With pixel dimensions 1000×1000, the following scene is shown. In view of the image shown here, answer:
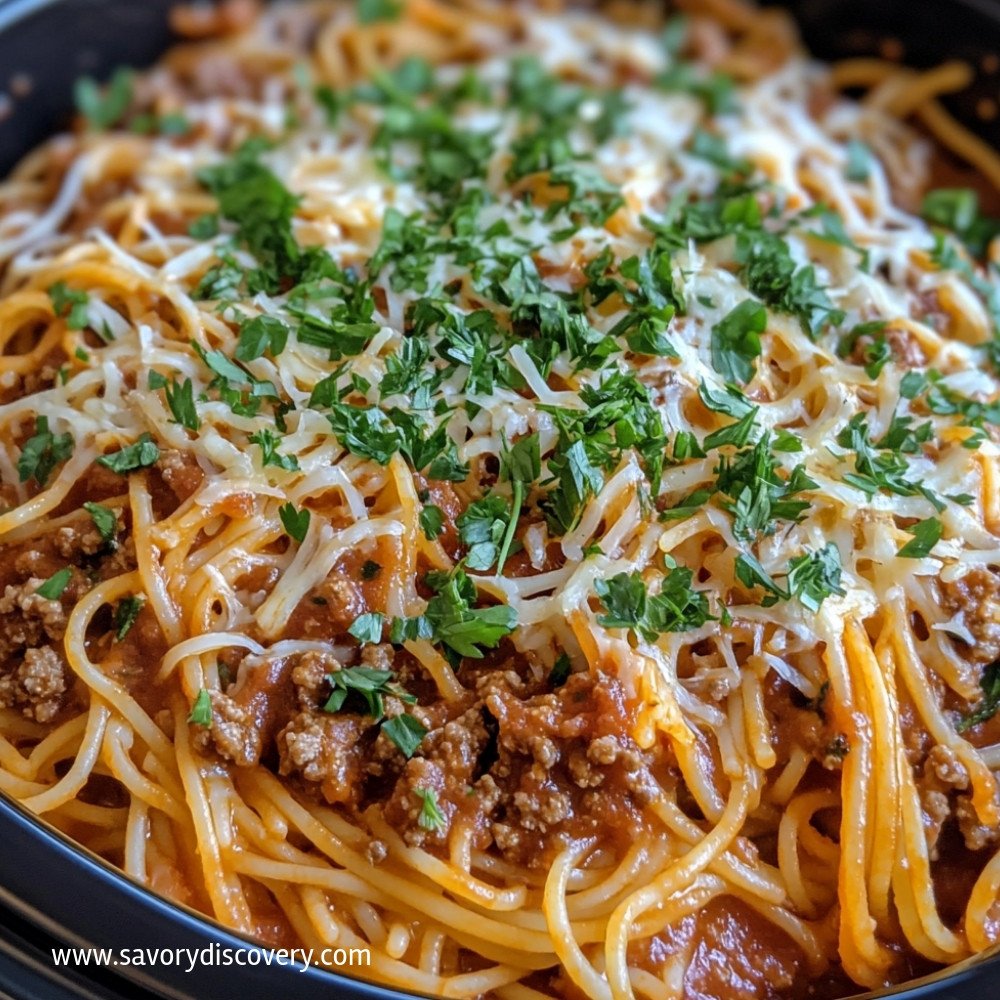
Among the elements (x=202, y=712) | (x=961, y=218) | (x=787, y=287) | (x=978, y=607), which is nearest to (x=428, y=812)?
(x=202, y=712)

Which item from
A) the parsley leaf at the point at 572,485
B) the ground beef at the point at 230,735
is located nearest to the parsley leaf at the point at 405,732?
the ground beef at the point at 230,735

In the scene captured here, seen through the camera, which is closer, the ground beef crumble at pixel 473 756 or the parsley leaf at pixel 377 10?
the ground beef crumble at pixel 473 756

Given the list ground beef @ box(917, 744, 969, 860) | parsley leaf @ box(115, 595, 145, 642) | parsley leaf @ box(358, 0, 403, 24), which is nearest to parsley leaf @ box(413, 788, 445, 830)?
parsley leaf @ box(115, 595, 145, 642)

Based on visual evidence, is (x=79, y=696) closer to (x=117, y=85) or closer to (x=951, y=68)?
(x=117, y=85)

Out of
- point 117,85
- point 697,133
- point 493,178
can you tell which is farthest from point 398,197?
point 117,85

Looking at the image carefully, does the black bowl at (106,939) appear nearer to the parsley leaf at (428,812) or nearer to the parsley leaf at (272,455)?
the parsley leaf at (428,812)

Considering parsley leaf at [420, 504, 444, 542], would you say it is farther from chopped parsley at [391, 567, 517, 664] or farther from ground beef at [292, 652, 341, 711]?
ground beef at [292, 652, 341, 711]

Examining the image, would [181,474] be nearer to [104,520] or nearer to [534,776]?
[104,520]

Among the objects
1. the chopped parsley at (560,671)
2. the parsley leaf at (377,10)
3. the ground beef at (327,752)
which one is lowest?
the ground beef at (327,752)
